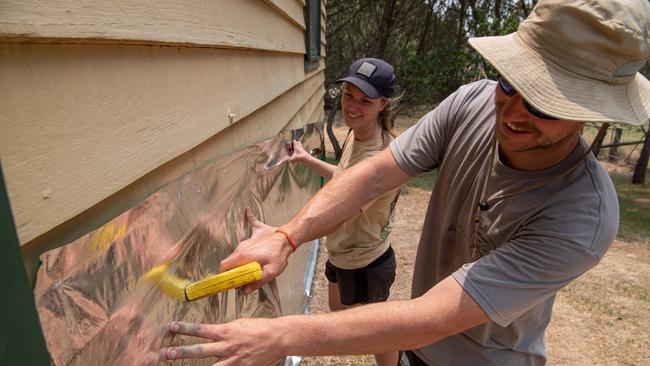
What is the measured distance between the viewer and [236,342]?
1040 millimetres

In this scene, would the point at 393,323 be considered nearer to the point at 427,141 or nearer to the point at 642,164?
the point at 427,141

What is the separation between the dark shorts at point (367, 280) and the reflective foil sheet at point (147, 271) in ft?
2.79

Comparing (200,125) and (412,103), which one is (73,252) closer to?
(200,125)

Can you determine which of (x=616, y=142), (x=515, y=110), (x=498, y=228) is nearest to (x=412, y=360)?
(x=498, y=228)

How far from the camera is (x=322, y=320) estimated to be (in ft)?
3.78

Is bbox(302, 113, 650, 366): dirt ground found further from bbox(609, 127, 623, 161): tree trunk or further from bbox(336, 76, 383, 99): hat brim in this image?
bbox(609, 127, 623, 161): tree trunk

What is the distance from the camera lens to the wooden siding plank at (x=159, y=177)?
728mm

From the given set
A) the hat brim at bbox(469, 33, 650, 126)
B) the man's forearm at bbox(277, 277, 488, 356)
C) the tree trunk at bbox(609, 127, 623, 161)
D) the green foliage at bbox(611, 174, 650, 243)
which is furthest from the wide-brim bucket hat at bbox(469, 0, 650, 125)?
the tree trunk at bbox(609, 127, 623, 161)

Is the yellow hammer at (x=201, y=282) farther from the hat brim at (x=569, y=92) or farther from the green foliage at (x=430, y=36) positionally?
the green foliage at (x=430, y=36)

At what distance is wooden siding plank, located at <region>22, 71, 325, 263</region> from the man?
1.07ft

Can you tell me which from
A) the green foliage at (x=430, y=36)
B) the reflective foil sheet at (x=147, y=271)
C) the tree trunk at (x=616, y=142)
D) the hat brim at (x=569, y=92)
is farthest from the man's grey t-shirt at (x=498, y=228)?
the tree trunk at (x=616, y=142)

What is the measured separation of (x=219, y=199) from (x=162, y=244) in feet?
1.35

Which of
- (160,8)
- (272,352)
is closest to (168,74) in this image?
(160,8)

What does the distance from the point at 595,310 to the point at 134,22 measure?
16.5 feet
